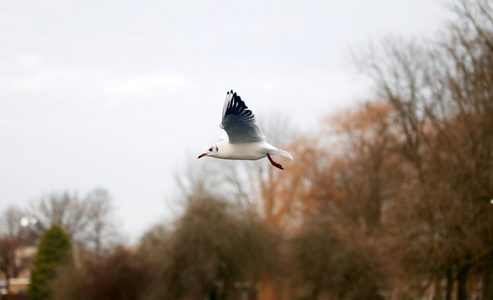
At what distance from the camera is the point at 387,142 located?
40.8 meters

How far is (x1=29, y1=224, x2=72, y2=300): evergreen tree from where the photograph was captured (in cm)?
4231

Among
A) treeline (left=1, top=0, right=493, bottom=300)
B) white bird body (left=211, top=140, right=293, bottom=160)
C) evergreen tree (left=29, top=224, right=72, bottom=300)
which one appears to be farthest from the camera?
evergreen tree (left=29, top=224, right=72, bottom=300)

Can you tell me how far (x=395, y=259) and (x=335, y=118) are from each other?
54.9 feet

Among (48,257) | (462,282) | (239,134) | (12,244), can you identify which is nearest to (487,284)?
(462,282)

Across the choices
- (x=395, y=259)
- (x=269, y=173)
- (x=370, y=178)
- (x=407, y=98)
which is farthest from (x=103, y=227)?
(x=395, y=259)

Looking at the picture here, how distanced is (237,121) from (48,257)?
35.9 meters

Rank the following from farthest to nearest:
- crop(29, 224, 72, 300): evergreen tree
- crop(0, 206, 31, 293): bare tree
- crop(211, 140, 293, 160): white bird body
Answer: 1. crop(0, 206, 31, 293): bare tree
2. crop(29, 224, 72, 300): evergreen tree
3. crop(211, 140, 293, 160): white bird body

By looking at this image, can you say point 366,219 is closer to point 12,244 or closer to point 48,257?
point 48,257

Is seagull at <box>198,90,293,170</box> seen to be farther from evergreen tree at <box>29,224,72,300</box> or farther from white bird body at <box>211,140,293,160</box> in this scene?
evergreen tree at <box>29,224,72,300</box>

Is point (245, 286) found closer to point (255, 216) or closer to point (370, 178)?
point (255, 216)

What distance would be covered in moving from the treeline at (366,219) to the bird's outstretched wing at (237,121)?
18528 mm

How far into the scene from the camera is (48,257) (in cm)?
4269

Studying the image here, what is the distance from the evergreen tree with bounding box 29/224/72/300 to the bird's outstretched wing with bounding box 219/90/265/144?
114 ft

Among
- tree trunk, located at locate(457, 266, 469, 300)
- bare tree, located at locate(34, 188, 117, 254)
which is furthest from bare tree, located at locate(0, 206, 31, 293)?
tree trunk, located at locate(457, 266, 469, 300)
